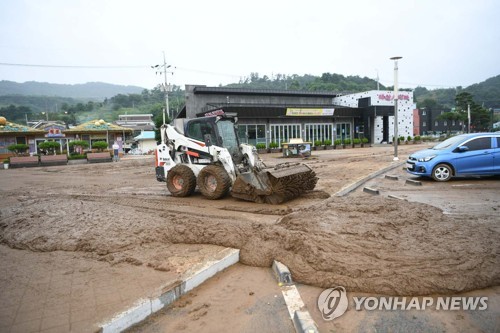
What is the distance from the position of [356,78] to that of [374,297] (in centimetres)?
10643

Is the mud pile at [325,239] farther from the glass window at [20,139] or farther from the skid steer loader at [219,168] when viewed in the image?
the glass window at [20,139]

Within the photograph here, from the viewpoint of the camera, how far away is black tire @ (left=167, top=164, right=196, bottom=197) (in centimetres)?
962

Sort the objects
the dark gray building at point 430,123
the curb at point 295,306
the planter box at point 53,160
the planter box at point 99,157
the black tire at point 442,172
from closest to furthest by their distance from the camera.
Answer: the curb at point 295,306 → the black tire at point 442,172 → the planter box at point 53,160 → the planter box at point 99,157 → the dark gray building at point 430,123

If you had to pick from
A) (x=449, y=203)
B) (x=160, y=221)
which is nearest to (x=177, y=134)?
(x=160, y=221)

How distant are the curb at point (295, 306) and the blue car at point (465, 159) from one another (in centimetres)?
841

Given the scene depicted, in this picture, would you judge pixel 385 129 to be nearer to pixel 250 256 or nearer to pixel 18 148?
pixel 18 148

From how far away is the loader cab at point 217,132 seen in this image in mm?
9094

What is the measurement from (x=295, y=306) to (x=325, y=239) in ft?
5.17

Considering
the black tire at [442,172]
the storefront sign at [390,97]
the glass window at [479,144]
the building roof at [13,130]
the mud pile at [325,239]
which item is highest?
the storefront sign at [390,97]

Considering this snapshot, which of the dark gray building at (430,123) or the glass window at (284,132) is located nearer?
the glass window at (284,132)

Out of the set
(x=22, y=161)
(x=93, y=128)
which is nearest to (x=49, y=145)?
(x=22, y=161)

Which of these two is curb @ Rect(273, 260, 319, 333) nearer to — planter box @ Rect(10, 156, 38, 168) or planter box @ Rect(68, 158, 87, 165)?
planter box @ Rect(68, 158, 87, 165)

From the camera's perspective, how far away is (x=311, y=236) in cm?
495

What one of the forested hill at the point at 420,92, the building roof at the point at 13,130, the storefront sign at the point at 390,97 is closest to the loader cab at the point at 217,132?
the building roof at the point at 13,130
